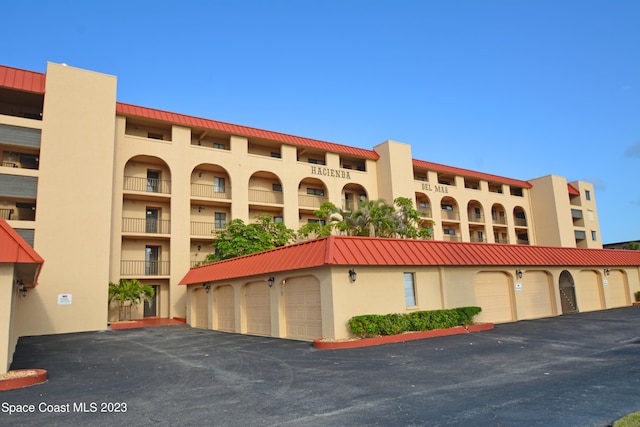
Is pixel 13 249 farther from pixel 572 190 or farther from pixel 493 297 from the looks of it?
pixel 572 190

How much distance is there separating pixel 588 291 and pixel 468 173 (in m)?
21.2

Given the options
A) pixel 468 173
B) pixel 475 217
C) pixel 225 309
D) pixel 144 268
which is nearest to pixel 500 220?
pixel 475 217

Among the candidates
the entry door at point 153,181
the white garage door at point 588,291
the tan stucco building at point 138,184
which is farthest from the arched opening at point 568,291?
the entry door at point 153,181

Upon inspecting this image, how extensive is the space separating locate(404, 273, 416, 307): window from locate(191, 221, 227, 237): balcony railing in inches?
663

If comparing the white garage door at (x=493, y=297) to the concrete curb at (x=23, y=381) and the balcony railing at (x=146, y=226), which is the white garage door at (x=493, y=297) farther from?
the balcony railing at (x=146, y=226)

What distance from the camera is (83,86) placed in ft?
84.7

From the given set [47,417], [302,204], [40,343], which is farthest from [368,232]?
[47,417]

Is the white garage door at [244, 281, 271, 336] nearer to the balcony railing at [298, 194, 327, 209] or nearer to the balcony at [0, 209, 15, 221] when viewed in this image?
the balcony at [0, 209, 15, 221]

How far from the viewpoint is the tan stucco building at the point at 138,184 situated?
23.6 m

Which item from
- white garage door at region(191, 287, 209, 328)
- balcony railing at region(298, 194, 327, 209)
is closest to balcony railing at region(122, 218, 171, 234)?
white garage door at region(191, 287, 209, 328)

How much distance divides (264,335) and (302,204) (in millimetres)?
17384

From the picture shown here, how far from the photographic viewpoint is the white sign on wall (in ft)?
75.9

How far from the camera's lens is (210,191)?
105 ft

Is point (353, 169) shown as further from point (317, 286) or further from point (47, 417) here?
point (47, 417)
